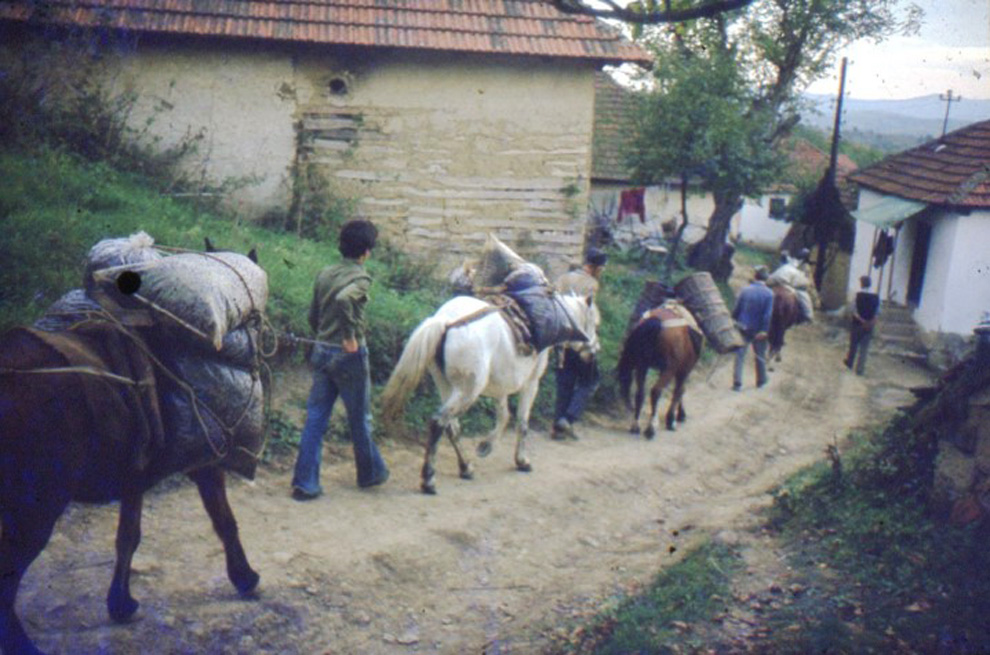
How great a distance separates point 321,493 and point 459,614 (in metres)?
1.72

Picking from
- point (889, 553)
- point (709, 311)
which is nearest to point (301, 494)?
point (889, 553)

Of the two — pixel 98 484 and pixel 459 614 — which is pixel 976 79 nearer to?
pixel 459 614

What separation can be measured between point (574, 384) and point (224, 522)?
5.29 m

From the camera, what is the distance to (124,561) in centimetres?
448

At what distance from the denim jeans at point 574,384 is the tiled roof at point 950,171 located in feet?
13.9

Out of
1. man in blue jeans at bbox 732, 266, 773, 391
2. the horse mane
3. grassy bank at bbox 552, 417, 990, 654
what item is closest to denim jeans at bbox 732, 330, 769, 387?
man in blue jeans at bbox 732, 266, 773, 391

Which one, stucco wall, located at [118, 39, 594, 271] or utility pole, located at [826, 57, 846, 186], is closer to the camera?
stucco wall, located at [118, 39, 594, 271]

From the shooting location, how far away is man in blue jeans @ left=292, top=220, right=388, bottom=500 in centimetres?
618

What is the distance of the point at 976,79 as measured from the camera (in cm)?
559

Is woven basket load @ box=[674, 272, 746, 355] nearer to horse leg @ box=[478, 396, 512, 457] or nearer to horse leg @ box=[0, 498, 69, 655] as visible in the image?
horse leg @ box=[478, 396, 512, 457]

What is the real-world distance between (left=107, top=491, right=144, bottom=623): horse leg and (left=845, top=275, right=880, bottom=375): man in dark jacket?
10893 mm

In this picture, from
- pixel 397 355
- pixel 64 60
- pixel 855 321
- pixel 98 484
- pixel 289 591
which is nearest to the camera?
pixel 98 484

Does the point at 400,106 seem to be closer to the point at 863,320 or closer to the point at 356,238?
the point at 356,238

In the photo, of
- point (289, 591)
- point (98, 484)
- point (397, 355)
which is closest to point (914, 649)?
point (289, 591)
